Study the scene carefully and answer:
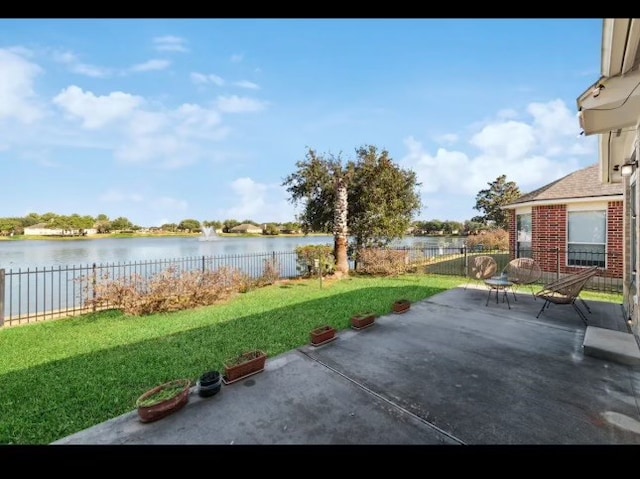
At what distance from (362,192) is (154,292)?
9416 millimetres

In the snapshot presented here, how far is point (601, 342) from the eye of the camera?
12.1ft

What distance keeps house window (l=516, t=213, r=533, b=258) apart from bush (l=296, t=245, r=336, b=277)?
789 centimetres

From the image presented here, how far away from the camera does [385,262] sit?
11.6 meters

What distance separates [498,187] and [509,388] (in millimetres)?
40616

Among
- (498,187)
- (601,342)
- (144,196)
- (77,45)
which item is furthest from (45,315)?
(498,187)

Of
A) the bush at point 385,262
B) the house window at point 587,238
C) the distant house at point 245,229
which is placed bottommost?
the bush at point 385,262

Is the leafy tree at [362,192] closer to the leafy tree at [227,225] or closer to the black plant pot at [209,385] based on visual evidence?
the black plant pot at [209,385]

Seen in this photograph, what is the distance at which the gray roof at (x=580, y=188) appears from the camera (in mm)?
9281

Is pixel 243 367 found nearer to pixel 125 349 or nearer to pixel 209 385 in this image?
pixel 209 385

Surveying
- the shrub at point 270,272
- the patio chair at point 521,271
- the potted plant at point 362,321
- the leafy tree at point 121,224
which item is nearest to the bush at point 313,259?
the shrub at point 270,272

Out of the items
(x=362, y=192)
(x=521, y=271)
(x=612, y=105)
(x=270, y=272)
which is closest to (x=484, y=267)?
(x=521, y=271)

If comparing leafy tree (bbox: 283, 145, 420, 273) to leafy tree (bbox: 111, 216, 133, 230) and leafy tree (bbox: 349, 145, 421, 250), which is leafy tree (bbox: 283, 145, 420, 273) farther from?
leafy tree (bbox: 111, 216, 133, 230)

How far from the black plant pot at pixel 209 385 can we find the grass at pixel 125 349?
1.78 feet

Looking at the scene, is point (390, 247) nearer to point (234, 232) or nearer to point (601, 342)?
point (601, 342)
